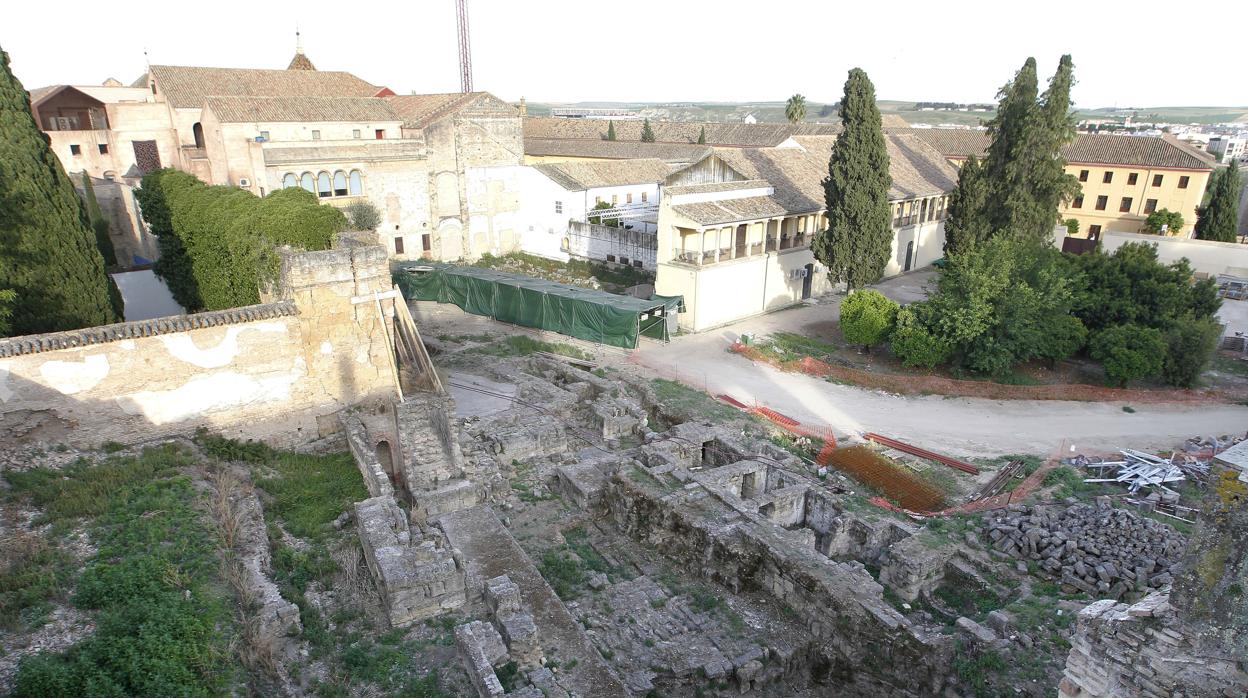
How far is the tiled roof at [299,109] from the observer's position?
32.5 metres

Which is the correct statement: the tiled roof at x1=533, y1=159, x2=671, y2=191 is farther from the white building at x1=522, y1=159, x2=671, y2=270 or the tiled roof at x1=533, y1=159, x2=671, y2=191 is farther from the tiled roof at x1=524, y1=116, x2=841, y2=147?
the tiled roof at x1=524, y1=116, x2=841, y2=147

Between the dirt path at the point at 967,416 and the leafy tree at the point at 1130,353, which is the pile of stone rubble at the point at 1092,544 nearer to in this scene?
the dirt path at the point at 967,416

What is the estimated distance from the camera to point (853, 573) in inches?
451

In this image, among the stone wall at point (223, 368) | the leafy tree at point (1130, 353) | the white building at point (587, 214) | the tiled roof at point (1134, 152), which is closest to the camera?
the stone wall at point (223, 368)

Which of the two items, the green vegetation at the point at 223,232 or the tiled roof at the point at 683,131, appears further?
the tiled roof at the point at 683,131

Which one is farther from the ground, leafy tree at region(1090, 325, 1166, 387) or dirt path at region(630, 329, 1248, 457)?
leafy tree at region(1090, 325, 1166, 387)

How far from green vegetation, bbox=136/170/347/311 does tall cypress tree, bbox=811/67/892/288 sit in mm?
19069

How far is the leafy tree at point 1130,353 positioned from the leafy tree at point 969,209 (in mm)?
7931

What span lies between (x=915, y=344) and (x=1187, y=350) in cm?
803

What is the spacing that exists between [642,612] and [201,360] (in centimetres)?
1120

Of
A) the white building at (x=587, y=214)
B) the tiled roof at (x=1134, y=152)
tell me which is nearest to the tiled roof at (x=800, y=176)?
the tiled roof at (x=1134, y=152)

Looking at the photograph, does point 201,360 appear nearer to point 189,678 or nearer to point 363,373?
point 363,373

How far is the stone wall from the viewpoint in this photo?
13688 mm

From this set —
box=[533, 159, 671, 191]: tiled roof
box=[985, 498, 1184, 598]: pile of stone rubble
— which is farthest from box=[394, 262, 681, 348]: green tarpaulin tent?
box=[985, 498, 1184, 598]: pile of stone rubble
